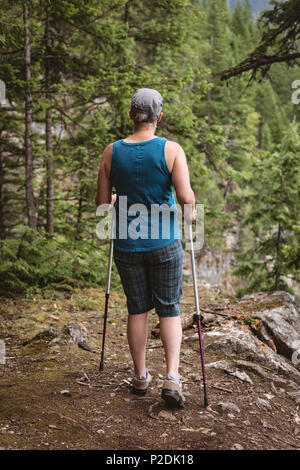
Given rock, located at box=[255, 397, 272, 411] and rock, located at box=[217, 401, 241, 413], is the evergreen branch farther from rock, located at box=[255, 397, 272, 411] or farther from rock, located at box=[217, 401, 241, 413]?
rock, located at box=[217, 401, 241, 413]

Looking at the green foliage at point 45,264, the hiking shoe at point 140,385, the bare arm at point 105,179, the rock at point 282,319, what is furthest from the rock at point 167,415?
→ the green foliage at point 45,264

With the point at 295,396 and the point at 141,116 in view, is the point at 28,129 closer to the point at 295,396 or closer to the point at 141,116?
the point at 141,116

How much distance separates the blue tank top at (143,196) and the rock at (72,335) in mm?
2187

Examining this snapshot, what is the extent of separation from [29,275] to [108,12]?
591 centimetres

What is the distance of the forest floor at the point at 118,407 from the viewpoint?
9.08ft

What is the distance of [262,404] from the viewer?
3656mm

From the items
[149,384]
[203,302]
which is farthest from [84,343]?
[203,302]

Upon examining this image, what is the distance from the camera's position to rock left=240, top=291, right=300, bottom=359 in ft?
18.3

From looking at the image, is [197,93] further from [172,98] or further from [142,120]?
[142,120]

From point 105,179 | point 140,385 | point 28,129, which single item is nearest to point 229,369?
point 140,385

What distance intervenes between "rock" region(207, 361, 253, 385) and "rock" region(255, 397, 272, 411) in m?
0.37

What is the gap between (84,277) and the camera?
874 centimetres

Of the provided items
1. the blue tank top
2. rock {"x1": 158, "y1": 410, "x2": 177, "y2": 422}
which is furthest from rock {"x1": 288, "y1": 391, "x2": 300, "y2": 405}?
the blue tank top

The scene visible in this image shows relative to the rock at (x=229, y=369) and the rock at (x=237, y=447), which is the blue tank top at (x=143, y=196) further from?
the rock at (x=229, y=369)
